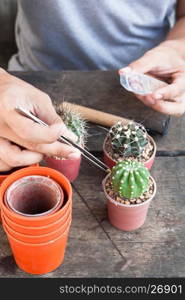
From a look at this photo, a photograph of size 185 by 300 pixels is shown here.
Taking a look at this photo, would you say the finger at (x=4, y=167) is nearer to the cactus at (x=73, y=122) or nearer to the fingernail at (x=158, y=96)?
the cactus at (x=73, y=122)

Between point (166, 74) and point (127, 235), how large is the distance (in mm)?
485

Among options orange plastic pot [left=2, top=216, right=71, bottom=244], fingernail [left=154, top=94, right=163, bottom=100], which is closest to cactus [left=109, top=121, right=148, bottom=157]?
fingernail [left=154, top=94, right=163, bottom=100]

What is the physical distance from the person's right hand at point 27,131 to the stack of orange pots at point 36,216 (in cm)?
4

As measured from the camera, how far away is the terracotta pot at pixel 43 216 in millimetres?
605

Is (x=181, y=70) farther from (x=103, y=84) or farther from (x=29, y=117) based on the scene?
(x=29, y=117)

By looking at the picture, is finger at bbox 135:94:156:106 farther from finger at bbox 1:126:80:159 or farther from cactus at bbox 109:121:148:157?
finger at bbox 1:126:80:159

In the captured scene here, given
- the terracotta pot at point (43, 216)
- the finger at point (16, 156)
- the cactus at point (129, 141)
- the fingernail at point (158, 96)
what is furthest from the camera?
the fingernail at point (158, 96)

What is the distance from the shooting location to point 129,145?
820 mm

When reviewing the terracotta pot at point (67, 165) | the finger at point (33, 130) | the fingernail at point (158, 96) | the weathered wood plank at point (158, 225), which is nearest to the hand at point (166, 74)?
the fingernail at point (158, 96)

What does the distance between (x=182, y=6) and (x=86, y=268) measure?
90 cm

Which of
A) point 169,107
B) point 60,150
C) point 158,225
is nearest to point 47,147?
point 60,150

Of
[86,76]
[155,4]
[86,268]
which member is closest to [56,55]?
[86,76]

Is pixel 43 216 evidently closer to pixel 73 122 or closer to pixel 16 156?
pixel 16 156

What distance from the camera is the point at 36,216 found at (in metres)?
0.61
